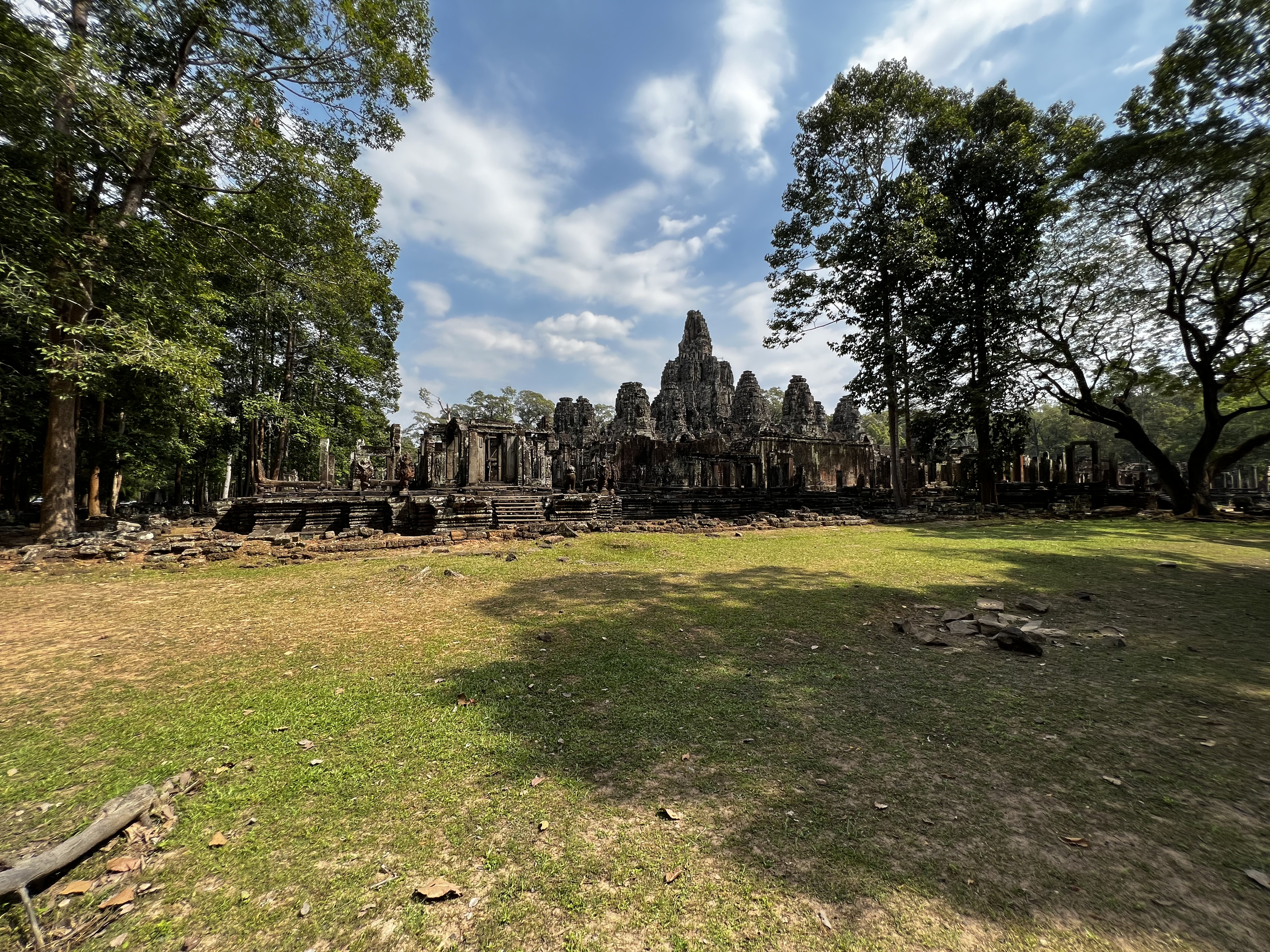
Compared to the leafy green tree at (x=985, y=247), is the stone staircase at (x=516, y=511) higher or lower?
lower

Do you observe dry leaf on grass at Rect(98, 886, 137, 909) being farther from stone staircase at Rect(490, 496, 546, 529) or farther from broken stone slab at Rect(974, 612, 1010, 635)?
stone staircase at Rect(490, 496, 546, 529)

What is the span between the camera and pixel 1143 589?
6117mm

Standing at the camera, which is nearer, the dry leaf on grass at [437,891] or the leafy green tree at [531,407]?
the dry leaf on grass at [437,891]

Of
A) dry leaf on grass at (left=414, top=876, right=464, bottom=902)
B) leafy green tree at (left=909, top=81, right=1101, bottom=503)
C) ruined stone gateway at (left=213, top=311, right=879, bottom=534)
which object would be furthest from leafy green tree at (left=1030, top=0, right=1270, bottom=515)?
dry leaf on grass at (left=414, top=876, right=464, bottom=902)

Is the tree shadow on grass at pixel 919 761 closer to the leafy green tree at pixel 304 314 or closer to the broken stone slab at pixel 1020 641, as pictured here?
the broken stone slab at pixel 1020 641

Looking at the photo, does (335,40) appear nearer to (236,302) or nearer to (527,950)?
(236,302)

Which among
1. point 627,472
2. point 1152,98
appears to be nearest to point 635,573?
point 627,472

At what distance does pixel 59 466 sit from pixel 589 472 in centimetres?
1931

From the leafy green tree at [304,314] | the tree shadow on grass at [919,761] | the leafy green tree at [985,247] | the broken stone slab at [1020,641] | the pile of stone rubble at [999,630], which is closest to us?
the tree shadow on grass at [919,761]

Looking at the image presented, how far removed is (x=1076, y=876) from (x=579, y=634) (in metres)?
3.61

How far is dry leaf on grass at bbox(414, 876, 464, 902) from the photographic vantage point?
165cm

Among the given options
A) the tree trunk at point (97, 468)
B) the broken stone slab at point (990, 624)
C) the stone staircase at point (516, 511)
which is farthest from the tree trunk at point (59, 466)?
the broken stone slab at point (990, 624)

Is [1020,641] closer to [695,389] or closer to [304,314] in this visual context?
[304,314]

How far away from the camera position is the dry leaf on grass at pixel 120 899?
1628 mm
